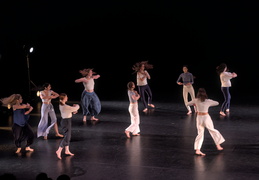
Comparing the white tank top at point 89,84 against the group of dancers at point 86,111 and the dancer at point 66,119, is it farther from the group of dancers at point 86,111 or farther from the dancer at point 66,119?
the dancer at point 66,119

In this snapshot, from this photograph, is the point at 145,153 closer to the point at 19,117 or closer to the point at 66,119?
the point at 66,119

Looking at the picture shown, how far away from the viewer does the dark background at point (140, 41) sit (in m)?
15.0

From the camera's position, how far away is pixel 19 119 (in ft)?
23.6

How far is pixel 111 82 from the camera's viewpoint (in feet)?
57.7

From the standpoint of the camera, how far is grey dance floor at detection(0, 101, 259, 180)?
5.97 meters

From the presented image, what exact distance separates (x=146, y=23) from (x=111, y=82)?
3170 mm

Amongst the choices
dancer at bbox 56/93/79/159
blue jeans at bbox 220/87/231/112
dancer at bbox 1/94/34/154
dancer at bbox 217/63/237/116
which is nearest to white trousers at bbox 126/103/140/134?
dancer at bbox 56/93/79/159

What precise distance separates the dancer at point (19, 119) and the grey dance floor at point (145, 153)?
0.26 metres

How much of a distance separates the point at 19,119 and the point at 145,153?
2428 mm

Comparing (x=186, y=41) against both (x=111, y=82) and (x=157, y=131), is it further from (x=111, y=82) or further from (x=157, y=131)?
(x=157, y=131)

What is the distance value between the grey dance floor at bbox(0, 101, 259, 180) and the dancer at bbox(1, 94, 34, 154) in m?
0.26

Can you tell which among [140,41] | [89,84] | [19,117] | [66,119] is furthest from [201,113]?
[140,41]

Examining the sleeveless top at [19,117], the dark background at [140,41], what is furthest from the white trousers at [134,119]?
the dark background at [140,41]

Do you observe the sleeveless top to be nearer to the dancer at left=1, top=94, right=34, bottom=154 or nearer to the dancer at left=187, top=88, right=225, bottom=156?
the dancer at left=1, top=94, right=34, bottom=154
